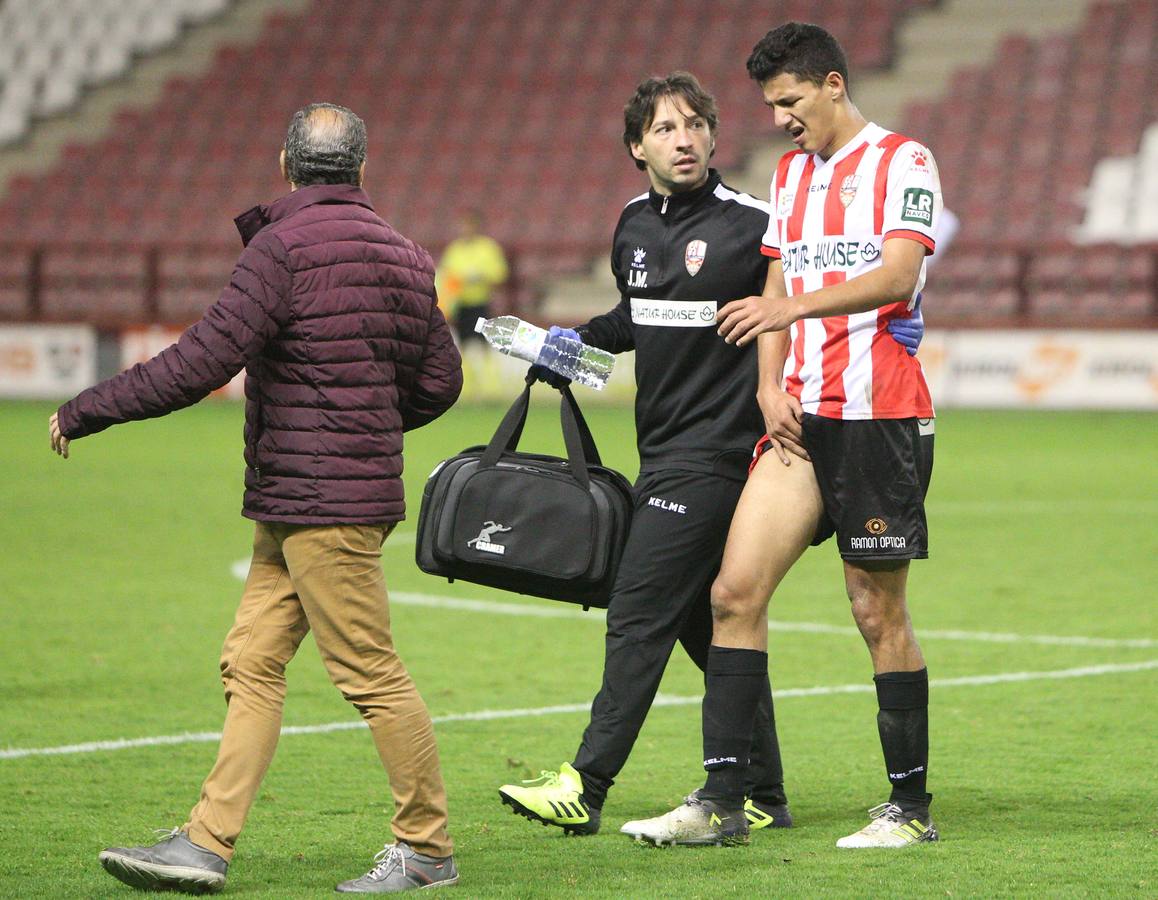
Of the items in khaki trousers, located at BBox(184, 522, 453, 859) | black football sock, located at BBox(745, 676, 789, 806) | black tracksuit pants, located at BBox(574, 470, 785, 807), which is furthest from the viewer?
black football sock, located at BBox(745, 676, 789, 806)

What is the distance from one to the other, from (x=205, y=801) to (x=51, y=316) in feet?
71.5

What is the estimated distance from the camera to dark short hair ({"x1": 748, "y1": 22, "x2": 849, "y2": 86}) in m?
4.67

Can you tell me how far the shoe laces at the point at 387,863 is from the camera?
427 cm

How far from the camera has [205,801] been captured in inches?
166

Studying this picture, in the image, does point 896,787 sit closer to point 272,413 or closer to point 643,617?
point 643,617

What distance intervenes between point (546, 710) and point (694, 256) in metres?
2.15

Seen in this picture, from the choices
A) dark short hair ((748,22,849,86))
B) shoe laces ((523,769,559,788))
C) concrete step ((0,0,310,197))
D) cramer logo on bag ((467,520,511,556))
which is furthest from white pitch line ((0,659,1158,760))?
concrete step ((0,0,310,197))

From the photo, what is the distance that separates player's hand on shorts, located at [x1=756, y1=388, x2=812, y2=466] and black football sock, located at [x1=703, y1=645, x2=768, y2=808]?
0.50m

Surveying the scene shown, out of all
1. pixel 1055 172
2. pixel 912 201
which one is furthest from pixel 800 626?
pixel 1055 172

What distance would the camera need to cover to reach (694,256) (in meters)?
4.96

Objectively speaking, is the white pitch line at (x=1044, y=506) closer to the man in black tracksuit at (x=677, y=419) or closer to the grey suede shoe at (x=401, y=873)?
the man in black tracksuit at (x=677, y=419)

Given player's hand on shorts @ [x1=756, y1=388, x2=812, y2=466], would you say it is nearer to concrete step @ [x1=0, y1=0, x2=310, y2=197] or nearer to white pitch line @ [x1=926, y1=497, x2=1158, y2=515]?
white pitch line @ [x1=926, y1=497, x2=1158, y2=515]

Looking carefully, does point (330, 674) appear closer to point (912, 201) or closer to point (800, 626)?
point (912, 201)

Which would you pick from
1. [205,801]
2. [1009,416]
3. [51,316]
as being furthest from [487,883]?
[51,316]
